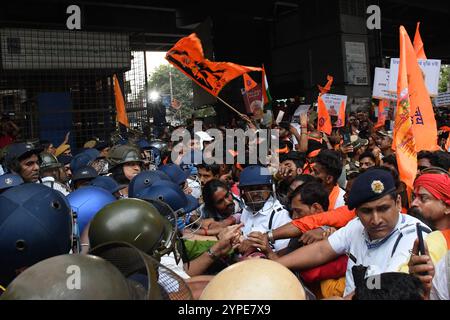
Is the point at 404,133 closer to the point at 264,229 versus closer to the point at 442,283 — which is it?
the point at 264,229

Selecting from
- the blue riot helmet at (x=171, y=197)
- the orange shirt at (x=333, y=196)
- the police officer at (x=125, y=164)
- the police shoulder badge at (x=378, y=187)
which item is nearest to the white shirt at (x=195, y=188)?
the police officer at (x=125, y=164)

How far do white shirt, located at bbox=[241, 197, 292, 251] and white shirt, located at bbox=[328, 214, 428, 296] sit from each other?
107 cm

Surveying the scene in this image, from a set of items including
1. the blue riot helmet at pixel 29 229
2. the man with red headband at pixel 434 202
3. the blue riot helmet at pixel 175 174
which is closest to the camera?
the blue riot helmet at pixel 29 229

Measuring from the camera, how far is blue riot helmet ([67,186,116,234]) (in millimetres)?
3358

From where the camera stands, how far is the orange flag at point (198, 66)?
23.7 ft

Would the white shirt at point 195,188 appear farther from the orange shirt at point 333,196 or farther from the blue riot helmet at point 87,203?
the blue riot helmet at point 87,203

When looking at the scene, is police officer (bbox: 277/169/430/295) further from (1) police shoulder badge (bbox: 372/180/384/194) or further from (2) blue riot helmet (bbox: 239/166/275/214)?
(2) blue riot helmet (bbox: 239/166/275/214)

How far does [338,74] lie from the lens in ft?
51.2

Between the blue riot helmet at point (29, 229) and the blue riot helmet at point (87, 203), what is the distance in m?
0.67

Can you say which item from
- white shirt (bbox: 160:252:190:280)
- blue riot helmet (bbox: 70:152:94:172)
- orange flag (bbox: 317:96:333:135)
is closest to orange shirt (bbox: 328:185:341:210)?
white shirt (bbox: 160:252:190:280)

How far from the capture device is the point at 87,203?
3.42 metres

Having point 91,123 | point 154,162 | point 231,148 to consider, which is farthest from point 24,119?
point 231,148

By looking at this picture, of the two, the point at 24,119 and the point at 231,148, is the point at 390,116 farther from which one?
the point at 24,119

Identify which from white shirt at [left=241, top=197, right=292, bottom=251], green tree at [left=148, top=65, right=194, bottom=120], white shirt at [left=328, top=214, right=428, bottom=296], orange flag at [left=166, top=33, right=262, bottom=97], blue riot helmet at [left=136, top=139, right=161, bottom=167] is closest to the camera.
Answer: white shirt at [left=328, top=214, right=428, bottom=296]
